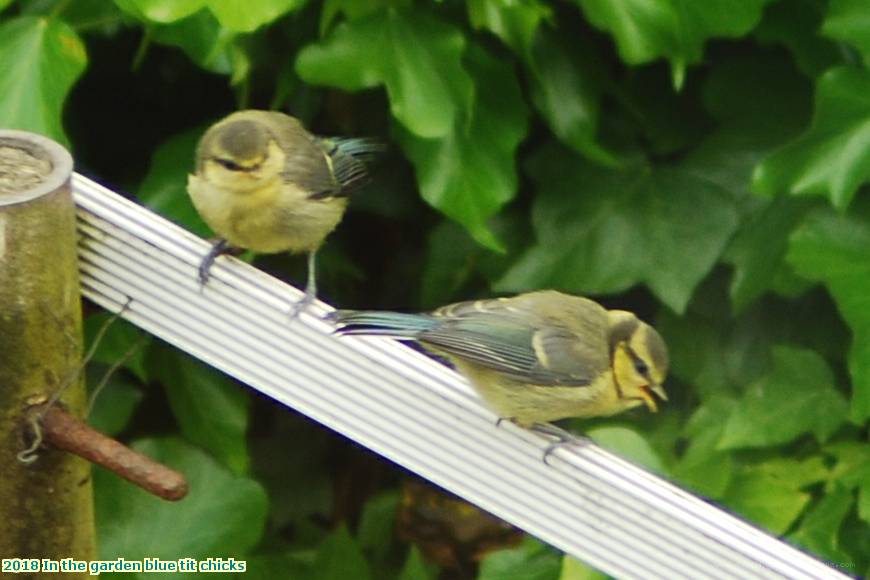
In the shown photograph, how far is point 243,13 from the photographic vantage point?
6.38 feet

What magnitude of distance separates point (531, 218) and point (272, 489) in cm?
86

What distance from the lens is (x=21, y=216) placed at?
1465 millimetres

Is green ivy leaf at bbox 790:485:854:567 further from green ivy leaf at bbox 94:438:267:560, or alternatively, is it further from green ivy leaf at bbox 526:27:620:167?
green ivy leaf at bbox 94:438:267:560

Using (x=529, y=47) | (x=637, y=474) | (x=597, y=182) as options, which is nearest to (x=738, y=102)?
(x=597, y=182)

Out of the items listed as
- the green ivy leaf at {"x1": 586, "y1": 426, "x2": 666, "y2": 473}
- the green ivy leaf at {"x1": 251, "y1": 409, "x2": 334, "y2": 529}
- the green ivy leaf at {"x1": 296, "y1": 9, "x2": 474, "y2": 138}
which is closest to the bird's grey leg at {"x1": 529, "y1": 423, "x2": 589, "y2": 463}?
the green ivy leaf at {"x1": 586, "y1": 426, "x2": 666, "y2": 473}

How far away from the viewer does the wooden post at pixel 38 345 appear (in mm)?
1486

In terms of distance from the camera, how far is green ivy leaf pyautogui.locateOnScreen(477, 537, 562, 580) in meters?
2.31

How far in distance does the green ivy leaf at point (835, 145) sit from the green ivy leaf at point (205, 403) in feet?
3.14

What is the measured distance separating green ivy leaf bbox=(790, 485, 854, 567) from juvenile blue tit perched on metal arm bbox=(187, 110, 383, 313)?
0.86 m

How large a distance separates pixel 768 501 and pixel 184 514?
92 centimetres

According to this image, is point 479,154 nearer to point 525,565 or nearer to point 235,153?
point 235,153

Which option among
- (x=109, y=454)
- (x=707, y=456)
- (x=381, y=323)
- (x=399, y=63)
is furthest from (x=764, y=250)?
(x=109, y=454)

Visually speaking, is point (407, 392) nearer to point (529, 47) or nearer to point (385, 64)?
point (385, 64)

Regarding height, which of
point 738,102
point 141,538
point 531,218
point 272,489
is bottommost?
point 272,489
